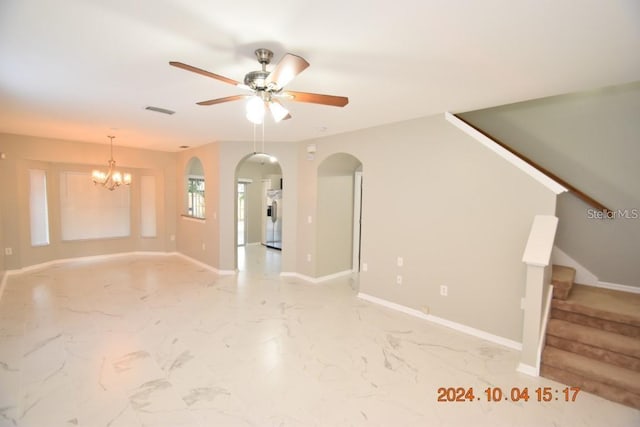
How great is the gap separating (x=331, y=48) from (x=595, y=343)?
131 inches

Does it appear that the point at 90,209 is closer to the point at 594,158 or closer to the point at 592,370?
the point at 592,370

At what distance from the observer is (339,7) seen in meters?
1.57

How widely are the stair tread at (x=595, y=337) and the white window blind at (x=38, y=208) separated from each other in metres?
8.34

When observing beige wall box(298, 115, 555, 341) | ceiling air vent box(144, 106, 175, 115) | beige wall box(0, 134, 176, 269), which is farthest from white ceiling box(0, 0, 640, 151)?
beige wall box(0, 134, 176, 269)

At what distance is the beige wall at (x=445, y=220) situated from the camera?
312cm

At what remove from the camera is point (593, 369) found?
247 cm

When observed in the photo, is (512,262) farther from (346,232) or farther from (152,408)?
(152,408)

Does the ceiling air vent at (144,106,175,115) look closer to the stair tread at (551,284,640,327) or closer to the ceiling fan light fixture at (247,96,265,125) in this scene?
the ceiling fan light fixture at (247,96,265,125)

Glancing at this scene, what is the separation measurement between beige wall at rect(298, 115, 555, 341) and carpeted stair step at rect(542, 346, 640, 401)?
427 mm

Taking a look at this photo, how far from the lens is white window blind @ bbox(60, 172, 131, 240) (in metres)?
6.27

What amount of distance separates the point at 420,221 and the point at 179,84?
3086 mm

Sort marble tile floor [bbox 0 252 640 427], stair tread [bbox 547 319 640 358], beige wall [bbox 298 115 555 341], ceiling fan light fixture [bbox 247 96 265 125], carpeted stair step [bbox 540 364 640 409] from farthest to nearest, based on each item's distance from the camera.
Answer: beige wall [bbox 298 115 555 341] → stair tread [bbox 547 319 640 358] → carpeted stair step [bbox 540 364 640 409] → marble tile floor [bbox 0 252 640 427] → ceiling fan light fixture [bbox 247 96 265 125]

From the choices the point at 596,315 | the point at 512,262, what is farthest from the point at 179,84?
the point at 596,315
